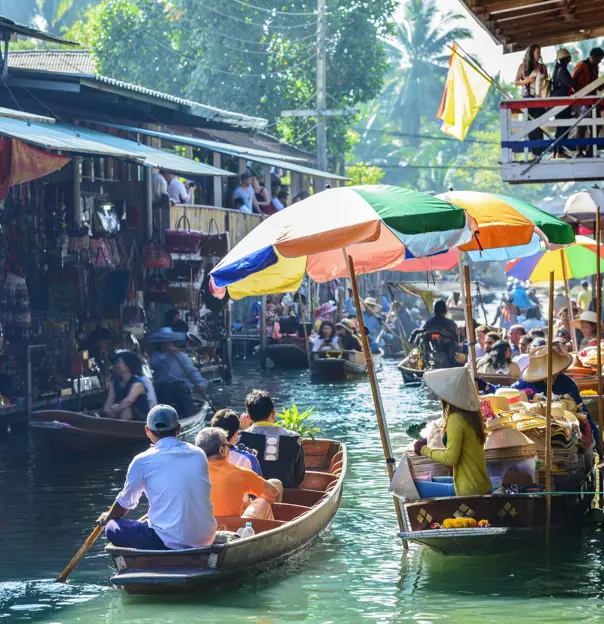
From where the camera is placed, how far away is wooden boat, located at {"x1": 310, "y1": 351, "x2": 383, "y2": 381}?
24031 mm

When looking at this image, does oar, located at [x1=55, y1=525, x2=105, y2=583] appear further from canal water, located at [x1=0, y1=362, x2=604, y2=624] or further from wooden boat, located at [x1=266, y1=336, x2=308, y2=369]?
wooden boat, located at [x1=266, y1=336, x2=308, y2=369]

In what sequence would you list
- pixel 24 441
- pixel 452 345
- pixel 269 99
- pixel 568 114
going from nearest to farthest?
pixel 568 114, pixel 24 441, pixel 452 345, pixel 269 99

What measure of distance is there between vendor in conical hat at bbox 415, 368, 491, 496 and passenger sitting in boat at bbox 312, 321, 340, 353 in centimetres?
1559

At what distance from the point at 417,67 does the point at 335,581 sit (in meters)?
56.9

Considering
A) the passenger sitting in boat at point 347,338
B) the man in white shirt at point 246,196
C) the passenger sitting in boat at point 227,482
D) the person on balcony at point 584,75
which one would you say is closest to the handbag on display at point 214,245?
the man in white shirt at point 246,196

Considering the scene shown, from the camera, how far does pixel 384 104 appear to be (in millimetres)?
69562

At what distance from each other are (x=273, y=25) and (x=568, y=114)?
26.9 meters

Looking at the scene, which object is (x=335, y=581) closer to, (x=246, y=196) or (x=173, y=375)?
(x=173, y=375)

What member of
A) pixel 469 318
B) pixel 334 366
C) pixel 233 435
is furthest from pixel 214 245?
pixel 233 435

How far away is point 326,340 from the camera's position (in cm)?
2498

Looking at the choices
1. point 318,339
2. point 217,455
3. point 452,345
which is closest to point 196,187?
point 318,339

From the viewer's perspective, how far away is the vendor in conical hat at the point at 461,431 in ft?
28.6

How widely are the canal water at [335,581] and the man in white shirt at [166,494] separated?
473 millimetres

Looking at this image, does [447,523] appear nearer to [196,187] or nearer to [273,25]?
[196,187]
